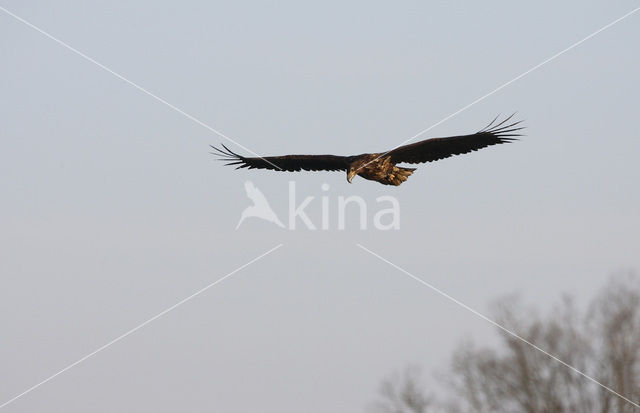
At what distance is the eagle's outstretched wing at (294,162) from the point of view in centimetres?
2267

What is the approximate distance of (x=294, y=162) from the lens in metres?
23.0

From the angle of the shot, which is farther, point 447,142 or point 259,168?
point 259,168

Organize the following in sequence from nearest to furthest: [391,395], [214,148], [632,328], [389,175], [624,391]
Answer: [389,175] < [214,148] < [624,391] < [632,328] < [391,395]

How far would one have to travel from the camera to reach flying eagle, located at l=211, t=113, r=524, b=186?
21438 millimetres

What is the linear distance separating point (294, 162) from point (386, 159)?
184 centimetres

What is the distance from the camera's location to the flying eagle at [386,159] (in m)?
21.4

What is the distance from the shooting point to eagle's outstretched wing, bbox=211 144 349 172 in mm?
22672

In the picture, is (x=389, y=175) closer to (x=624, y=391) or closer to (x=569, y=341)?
(x=624, y=391)

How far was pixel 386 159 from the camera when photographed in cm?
2155

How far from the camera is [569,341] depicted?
1251 inches

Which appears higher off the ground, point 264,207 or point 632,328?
point 264,207

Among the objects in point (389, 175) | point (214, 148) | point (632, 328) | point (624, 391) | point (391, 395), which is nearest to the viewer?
point (389, 175)

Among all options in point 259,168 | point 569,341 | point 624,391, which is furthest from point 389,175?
point 569,341

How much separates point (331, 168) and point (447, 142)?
5.04 feet
